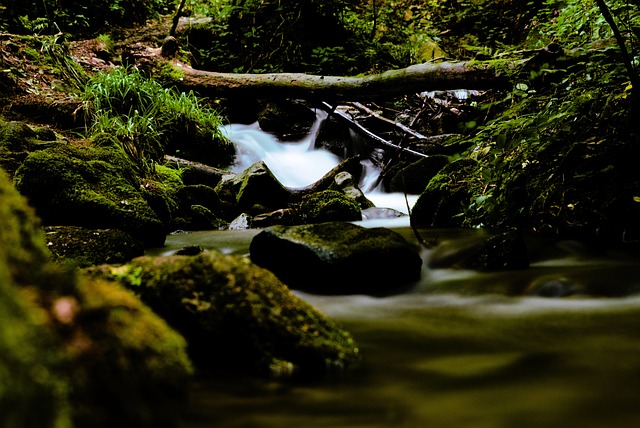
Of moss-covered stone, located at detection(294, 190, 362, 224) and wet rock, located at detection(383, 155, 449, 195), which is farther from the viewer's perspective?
wet rock, located at detection(383, 155, 449, 195)

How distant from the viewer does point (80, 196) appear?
4.95m

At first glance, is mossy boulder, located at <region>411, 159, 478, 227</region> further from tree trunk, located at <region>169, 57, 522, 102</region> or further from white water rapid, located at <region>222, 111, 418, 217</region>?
white water rapid, located at <region>222, 111, 418, 217</region>

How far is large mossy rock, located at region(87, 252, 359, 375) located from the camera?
180cm

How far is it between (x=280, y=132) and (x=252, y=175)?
4.04 m

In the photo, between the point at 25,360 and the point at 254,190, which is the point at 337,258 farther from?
the point at 254,190

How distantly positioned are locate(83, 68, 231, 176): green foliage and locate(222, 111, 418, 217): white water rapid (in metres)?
0.58

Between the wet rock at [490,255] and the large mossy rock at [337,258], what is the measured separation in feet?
1.66

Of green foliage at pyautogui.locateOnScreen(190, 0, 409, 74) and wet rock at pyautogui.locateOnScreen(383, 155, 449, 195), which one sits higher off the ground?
→ green foliage at pyautogui.locateOnScreen(190, 0, 409, 74)

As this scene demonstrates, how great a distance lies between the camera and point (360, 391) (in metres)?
1.67

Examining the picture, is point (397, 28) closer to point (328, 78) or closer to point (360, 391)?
point (328, 78)

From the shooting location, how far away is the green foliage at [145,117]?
7680mm

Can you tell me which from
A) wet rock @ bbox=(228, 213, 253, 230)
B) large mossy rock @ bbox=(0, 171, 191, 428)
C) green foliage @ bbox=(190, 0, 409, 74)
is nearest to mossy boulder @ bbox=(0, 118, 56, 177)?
wet rock @ bbox=(228, 213, 253, 230)

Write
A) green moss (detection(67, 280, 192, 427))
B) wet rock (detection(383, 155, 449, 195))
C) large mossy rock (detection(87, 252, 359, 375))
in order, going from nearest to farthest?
green moss (detection(67, 280, 192, 427))
large mossy rock (detection(87, 252, 359, 375))
wet rock (detection(383, 155, 449, 195))

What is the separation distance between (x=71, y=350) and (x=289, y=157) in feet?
32.7
